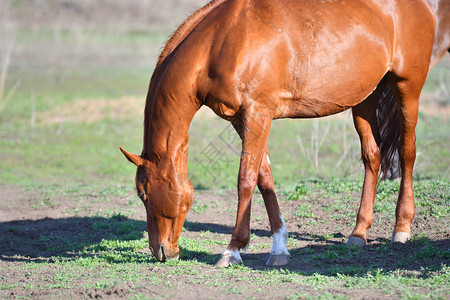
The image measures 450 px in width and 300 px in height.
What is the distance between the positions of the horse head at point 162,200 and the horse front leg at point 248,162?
44cm

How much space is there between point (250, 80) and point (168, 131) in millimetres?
760

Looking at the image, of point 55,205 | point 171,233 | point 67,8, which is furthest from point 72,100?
point 67,8

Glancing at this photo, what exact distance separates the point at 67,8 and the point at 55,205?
25808 mm

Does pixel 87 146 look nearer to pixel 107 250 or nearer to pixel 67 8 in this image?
pixel 107 250

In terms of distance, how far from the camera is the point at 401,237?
504 cm

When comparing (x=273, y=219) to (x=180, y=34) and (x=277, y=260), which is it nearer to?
(x=277, y=260)

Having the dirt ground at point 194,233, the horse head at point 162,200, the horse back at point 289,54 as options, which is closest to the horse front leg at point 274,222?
the dirt ground at point 194,233

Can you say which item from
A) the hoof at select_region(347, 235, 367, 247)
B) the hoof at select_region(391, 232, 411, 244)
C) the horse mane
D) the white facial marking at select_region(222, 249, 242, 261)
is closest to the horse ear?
the horse mane

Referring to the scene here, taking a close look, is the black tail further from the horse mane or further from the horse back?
the horse mane

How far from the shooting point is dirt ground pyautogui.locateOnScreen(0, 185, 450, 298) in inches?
153

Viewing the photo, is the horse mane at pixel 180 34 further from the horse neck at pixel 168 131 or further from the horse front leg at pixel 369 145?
the horse front leg at pixel 369 145

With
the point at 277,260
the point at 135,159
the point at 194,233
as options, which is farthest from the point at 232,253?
the point at 194,233

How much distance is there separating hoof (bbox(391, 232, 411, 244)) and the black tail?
0.81 meters

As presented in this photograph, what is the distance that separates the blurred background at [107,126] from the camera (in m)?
9.58
